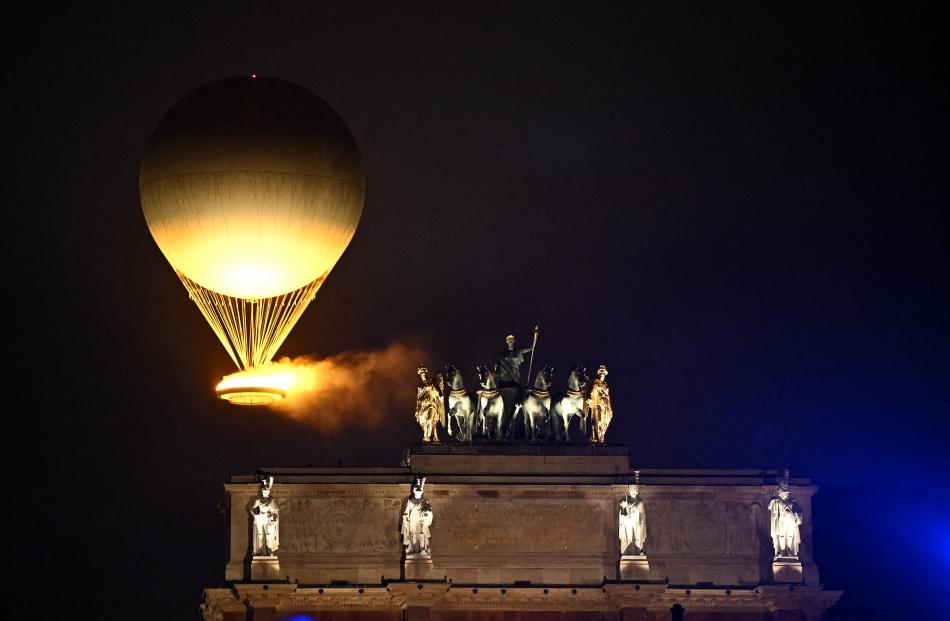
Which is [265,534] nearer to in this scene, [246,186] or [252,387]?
[252,387]

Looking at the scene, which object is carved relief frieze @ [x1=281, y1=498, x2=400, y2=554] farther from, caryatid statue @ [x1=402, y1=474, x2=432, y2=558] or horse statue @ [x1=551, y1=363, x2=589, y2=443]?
horse statue @ [x1=551, y1=363, x2=589, y2=443]

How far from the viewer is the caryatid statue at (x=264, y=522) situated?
90875 mm

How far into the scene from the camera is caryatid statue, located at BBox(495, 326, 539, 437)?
305 feet

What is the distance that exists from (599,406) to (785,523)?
24.1 ft

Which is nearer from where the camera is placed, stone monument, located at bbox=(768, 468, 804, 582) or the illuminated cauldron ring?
the illuminated cauldron ring

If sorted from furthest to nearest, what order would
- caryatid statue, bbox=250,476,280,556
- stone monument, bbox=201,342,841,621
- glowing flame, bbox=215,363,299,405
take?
stone monument, bbox=201,342,841,621, caryatid statue, bbox=250,476,280,556, glowing flame, bbox=215,363,299,405

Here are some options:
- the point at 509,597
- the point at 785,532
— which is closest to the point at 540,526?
the point at 509,597

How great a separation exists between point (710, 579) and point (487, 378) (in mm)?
10085

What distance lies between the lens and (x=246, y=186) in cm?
7656

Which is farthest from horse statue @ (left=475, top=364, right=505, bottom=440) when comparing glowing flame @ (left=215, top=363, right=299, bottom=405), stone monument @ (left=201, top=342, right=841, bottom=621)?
glowing flame @ (left=215, top=363, right=299, bottom=405)

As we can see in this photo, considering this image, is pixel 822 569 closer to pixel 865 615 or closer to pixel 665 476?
pixel 865 615

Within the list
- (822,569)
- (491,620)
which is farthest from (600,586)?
(822,569)

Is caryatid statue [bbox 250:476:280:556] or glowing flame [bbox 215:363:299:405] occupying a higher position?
glowing flame [bbox 215:363:299:405]

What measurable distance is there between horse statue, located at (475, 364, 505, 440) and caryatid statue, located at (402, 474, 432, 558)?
310cm
